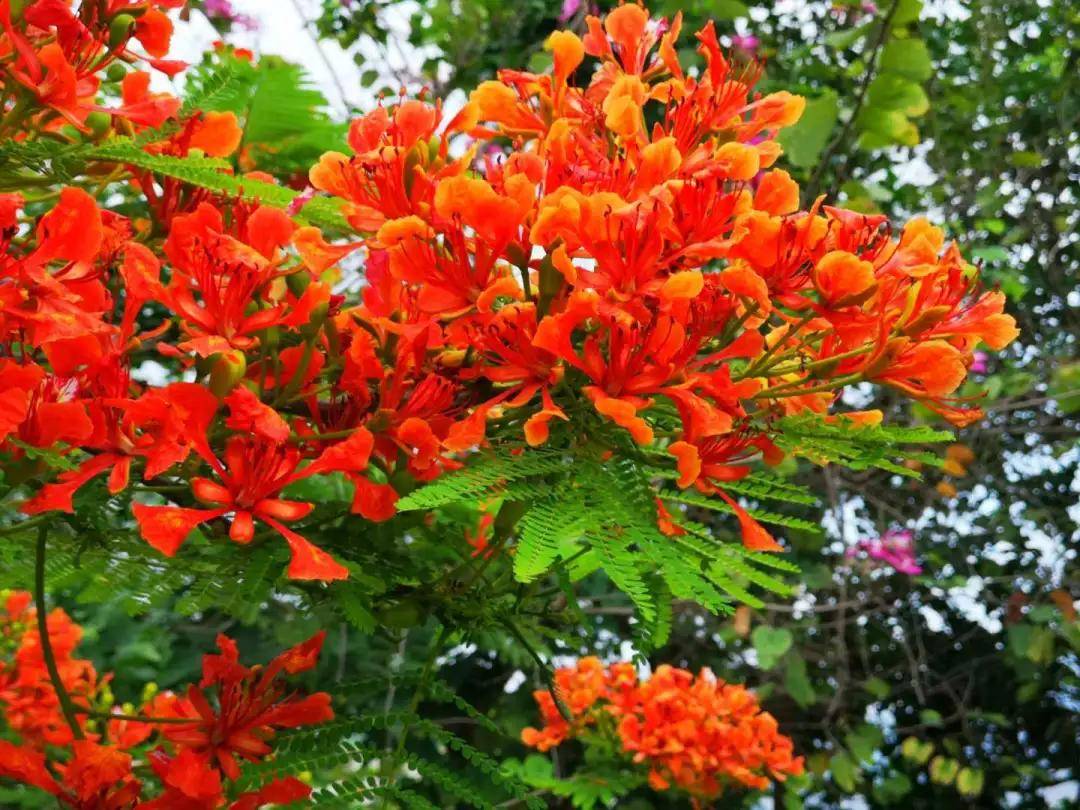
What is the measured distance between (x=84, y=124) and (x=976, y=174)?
359 cm

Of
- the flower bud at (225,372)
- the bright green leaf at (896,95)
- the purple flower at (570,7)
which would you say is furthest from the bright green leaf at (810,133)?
the flower bud at (225,372)

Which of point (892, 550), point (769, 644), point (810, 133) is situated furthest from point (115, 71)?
point (892, 550)

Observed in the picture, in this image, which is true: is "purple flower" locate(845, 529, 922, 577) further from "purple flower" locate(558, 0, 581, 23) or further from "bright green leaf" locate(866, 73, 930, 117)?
"purple flower" locate(558, 0, 581, 23)

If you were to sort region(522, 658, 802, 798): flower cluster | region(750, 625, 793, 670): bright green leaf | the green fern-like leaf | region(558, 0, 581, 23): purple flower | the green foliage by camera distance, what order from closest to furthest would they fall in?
the green fern-like leaf
the green foliage
region(522, 658, 802, 798): flower cluster
region(750, 625, 793, 670): bright green leaf
region(558, 0, 581, 23): purple flower

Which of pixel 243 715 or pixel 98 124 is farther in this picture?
pixel 243 715

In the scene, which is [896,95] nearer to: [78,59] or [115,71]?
[115,71]

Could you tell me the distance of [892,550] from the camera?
3.40 meters

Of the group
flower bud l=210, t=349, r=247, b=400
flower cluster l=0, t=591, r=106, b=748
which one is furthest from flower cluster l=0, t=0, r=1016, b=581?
flower cluster l=0, t=591, r=106, b=748

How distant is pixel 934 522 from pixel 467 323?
12.1ft

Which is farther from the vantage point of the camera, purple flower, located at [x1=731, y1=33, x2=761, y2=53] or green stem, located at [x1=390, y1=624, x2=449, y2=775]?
purple flower, located at [x1=731, y1=33, x2=761, y2=53]

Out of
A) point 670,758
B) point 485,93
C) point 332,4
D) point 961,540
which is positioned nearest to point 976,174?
point 961,540

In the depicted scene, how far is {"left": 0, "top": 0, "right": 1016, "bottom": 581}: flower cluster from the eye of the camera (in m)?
0.75

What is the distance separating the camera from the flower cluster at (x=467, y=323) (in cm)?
75

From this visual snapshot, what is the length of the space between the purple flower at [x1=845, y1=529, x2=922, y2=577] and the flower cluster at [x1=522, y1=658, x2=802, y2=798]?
1294mm
